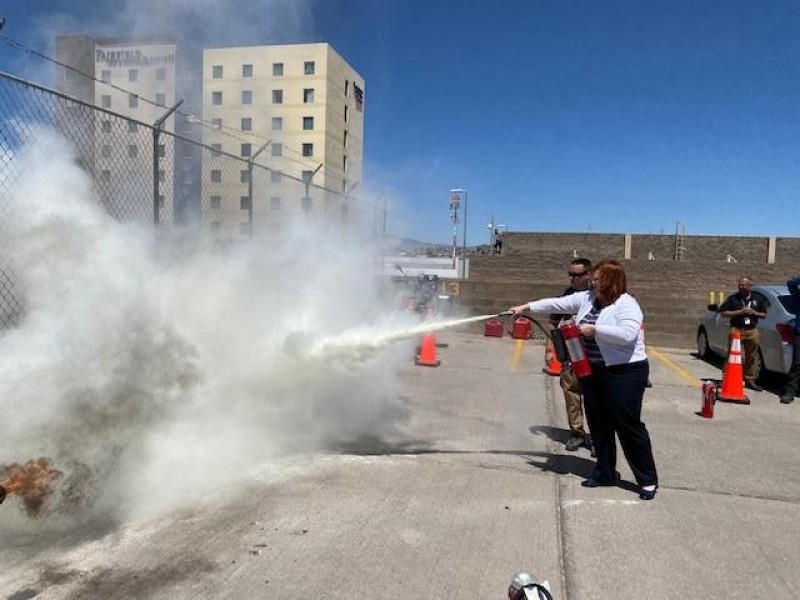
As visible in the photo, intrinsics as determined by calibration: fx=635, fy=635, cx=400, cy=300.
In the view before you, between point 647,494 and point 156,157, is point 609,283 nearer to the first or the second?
point 647,494

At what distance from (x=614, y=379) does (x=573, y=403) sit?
1129mm

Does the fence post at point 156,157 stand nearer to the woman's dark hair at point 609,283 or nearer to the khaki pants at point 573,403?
the woman's dark hair at point 609,283

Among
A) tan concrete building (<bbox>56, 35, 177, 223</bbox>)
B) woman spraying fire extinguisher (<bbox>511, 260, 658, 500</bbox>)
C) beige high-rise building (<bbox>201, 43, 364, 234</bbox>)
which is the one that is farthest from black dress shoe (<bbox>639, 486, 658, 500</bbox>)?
tan concrete building (<bbox>56, 35, 177, 223</bbox>)

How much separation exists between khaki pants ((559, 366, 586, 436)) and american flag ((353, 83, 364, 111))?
9.80 ft

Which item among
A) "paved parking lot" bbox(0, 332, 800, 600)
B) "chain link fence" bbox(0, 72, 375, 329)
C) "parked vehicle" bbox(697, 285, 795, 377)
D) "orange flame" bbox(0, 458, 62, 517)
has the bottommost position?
"paved parking lot" bbox(0, 332, 800, 600)

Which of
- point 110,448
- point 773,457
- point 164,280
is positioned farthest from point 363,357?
point 773,457

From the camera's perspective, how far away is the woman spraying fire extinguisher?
4066 millimetres

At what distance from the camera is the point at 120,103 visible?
191 inches

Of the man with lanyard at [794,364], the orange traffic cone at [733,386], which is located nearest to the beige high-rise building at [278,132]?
the orange traffic cone at [733,386]

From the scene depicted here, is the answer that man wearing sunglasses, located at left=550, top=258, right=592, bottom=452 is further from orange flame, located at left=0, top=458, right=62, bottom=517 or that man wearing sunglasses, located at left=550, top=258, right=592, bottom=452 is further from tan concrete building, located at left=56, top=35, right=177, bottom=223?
orange flame, located at left=0, top=458, right=62, bottom=517

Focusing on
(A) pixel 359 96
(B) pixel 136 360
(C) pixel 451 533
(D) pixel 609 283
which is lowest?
(C) pixel 451 533

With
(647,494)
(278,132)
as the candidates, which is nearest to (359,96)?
(278,132)

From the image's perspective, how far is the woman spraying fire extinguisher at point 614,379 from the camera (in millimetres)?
4066

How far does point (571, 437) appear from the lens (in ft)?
17.3
